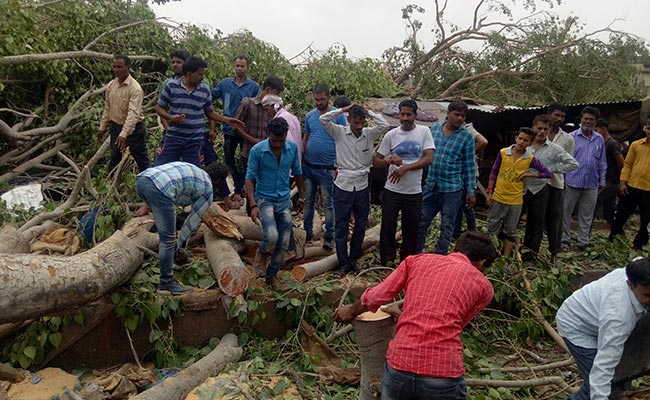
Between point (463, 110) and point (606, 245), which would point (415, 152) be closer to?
point (463, 110)

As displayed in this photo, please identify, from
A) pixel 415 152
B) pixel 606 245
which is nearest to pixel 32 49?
pixel 415 152

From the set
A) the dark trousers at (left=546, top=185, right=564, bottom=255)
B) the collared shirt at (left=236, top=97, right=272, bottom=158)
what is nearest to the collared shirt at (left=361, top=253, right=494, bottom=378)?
the dark trousers at (left=546, top=185, right=564, bottom=255)

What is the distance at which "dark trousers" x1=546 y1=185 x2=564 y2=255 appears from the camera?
5.62 meters

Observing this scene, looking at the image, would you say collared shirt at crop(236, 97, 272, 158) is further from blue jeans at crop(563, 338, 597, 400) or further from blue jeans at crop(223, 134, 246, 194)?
blue jeans at crop(563, 338, 597, 400)

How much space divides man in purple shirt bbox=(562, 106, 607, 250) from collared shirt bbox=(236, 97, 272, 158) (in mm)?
3645

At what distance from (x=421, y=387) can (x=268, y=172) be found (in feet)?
8.20

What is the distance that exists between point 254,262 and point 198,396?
1565 mm

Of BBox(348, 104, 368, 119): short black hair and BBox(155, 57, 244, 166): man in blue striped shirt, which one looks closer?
BBox(348, 104, 368, 119): short black hair

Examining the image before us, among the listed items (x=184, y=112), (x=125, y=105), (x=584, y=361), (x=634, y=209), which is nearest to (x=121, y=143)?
(x=125, y=105)

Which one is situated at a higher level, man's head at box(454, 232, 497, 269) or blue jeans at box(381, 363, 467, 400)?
man's head at box(454, 232, 497, 269)

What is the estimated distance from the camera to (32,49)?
6707mm

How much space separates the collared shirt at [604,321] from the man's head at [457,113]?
7.20ft

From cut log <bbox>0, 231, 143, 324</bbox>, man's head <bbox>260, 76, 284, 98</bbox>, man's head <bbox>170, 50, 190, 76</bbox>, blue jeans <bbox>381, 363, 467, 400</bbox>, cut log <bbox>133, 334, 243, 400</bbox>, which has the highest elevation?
man's head <bbox>170, 50, 190, 76</bbox>

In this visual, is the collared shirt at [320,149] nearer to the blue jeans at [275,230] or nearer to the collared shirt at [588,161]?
the blue jeans at [275,230]
